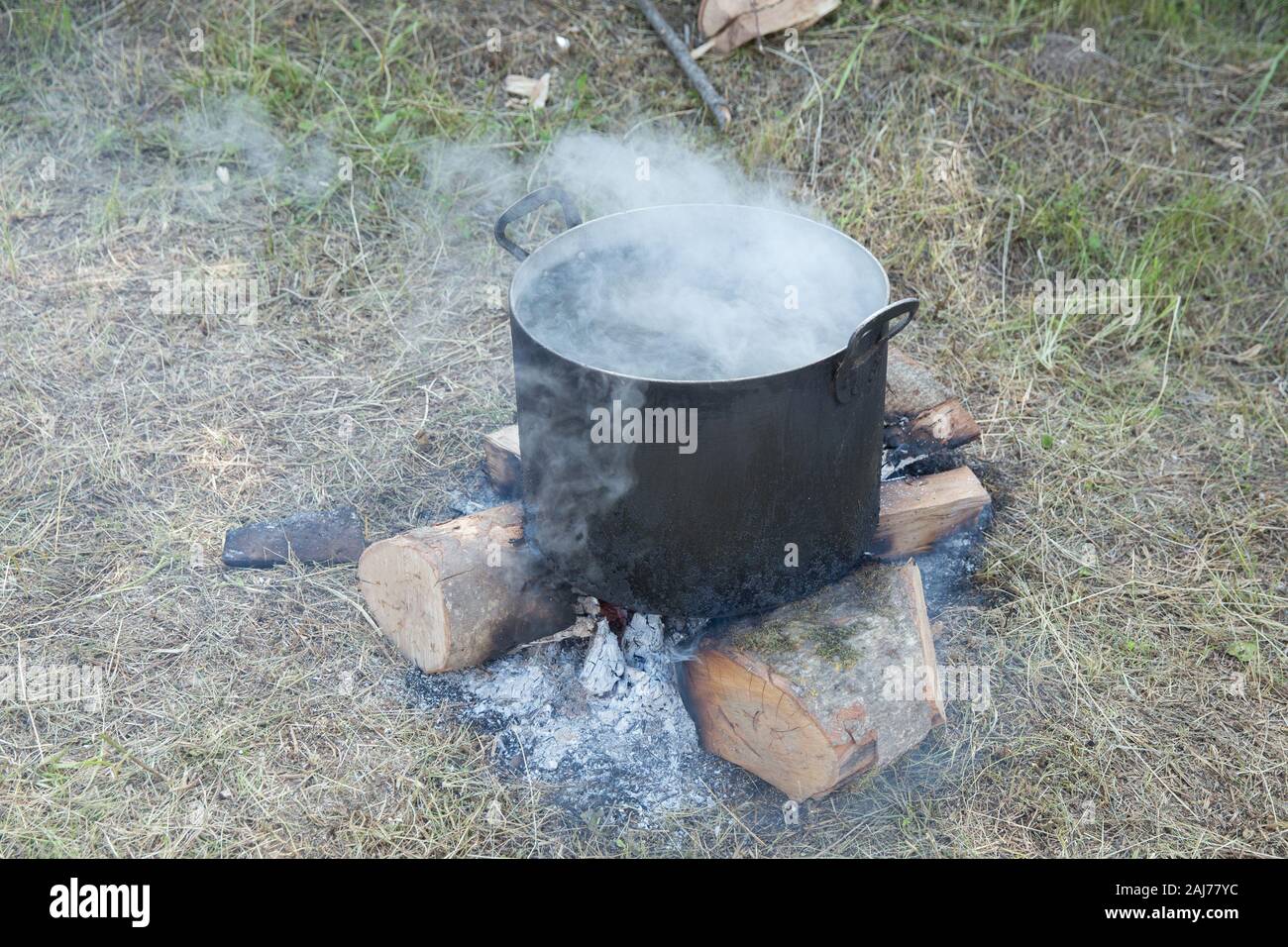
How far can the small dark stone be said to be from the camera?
330 centimetres

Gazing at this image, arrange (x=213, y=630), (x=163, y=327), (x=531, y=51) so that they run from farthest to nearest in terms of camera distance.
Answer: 1. (x=531, y=51)
2. (x=163, y=327)
3. (x=213, y=630)

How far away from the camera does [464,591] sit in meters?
2.87

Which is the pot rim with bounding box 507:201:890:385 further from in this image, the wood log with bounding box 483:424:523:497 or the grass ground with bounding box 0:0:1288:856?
the grass ground with bounding box 0:0:1288:856

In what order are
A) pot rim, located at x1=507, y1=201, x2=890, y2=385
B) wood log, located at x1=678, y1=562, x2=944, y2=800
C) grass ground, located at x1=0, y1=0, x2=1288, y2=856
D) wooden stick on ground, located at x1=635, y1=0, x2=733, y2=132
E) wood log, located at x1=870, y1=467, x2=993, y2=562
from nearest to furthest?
1. pot rim, located at x1=507, y1=201, x2=890, y2=385
2. wood log, located at x1=678, y1=562, x2=944, y2=800
3. grass ground, located at x1=0, y1=0, x2=1288, y2=856
4. wood log, located at x1=870, y1=467, x2=993, y2=562
5. wooden stick on ground, located at x1=635, y1=0, x2=733, y2=132

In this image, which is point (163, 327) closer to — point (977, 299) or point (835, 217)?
point (835, 217)

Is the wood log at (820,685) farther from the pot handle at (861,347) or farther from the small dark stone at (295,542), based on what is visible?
the small dark stone at (295,542)

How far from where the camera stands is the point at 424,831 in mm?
2668

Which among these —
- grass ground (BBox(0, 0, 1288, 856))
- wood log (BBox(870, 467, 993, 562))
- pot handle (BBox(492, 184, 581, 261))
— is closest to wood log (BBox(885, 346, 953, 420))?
wood log (BBox(870, 467, 993, 562))

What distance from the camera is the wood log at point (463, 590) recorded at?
9.41 feet

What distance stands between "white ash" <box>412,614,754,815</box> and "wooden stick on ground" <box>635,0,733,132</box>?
7.89 ft

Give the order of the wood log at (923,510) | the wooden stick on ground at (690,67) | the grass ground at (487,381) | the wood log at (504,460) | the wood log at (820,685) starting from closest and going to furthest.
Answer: the wood log at (820,685), the grass ground at (487,381), the wood log at (923,510), the wood log at (504,460), the wooden stick on ground at (690,67)

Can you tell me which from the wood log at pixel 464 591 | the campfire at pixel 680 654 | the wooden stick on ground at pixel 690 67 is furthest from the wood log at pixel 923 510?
the wooden stick on ground at pixel 690 67
